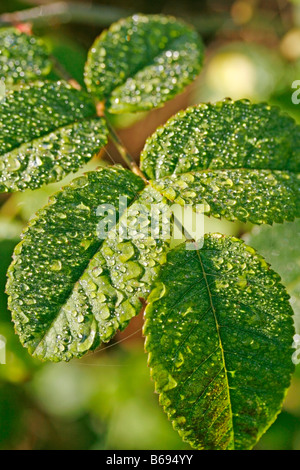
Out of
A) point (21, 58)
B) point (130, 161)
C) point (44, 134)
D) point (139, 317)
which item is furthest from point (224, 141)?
point (139, 317)

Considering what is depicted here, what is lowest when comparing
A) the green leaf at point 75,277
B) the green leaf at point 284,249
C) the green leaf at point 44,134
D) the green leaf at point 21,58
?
the green leaf at point 284,249

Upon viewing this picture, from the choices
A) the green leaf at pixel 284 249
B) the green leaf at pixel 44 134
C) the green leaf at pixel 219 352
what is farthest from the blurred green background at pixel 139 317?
the green leaf at pixel 44 134

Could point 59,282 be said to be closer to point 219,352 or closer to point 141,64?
point 219,352

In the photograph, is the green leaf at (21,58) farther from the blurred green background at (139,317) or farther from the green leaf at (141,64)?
the blurred green background at (139,317)

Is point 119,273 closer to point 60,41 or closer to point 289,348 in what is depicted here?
point 289,348

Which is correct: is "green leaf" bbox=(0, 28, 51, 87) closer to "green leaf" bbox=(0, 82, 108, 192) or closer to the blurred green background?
"green leaf" bbox=(0, 82, 108, 192)
